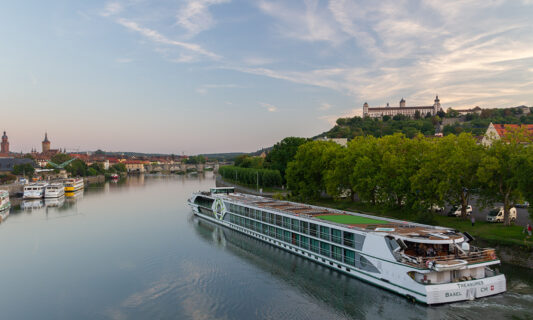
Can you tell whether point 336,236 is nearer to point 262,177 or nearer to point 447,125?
point 262,177

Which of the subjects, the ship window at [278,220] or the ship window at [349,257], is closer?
the ship window at [349,257]

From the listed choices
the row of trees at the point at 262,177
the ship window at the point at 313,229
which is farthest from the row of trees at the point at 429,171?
the row of trees at the point at 262,177

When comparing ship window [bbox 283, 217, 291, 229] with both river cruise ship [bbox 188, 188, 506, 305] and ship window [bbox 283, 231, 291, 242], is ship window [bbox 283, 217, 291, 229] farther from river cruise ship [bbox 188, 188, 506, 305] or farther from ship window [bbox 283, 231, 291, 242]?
ship window [bbox 283, 231, 291, 242]

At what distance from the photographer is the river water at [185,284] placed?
1823cm

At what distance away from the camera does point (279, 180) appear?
67.4 m

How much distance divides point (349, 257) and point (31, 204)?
2340 inches

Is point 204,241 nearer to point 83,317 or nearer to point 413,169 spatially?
point 83,317

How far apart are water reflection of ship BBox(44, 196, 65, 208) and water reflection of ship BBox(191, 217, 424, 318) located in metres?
39.8

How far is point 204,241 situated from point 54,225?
20.5 m

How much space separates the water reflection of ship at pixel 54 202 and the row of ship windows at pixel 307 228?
131 ft

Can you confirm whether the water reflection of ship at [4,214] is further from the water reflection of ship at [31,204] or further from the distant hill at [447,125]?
the distant hill at [447,125]

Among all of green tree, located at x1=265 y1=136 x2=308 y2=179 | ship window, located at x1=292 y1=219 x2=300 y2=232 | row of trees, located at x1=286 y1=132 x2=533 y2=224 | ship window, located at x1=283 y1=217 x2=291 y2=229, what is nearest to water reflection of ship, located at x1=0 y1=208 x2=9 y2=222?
ship window, located at x1=283 y1=217 x2=291 y2=229

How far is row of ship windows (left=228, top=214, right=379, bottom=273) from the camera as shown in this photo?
22109 millimetres

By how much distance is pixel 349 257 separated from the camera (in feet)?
75.6
